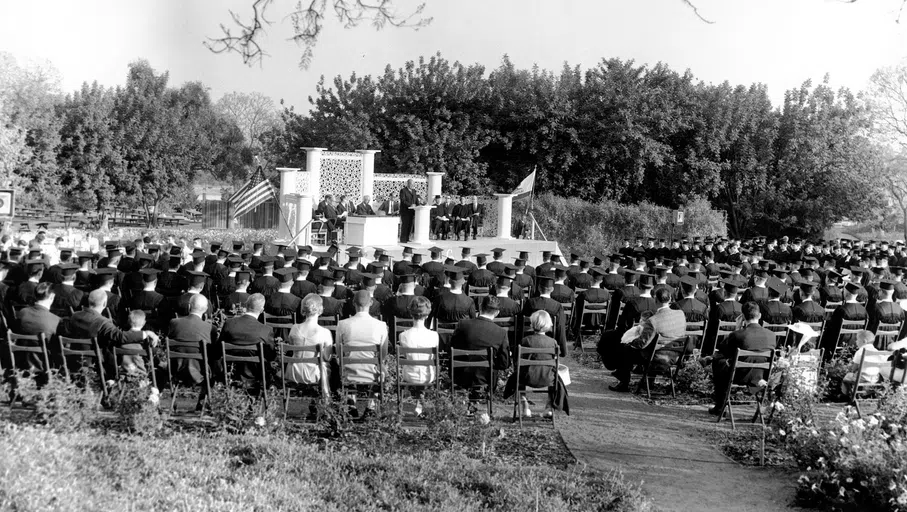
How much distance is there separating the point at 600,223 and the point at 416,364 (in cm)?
2436

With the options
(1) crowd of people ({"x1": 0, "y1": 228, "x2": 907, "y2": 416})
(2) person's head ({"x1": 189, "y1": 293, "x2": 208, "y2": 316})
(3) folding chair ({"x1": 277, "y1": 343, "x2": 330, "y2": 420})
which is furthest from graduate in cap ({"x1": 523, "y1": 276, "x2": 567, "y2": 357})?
(2) person's head ({"x1": 189, "y1": 293, "x2": 208, "y2": 316})

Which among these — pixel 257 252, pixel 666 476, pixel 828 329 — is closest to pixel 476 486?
pixel 666 476

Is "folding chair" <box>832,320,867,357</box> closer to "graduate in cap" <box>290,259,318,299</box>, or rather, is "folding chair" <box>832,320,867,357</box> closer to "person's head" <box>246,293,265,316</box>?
"graduate in cap" <box>290,259,318,299</box>

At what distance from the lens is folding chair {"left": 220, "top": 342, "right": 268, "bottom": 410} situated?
770 cm

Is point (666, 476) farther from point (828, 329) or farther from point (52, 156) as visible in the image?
point (52, 156)

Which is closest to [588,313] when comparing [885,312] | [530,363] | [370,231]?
[885,312]

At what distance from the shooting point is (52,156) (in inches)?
1305

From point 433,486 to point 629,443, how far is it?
2.55 metres

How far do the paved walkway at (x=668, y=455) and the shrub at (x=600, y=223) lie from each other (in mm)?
21458

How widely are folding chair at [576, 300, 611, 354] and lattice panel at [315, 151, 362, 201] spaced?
13.7 m

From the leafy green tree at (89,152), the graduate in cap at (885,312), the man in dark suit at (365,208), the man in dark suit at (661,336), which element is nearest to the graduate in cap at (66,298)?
the man in dark suit at (661,336)

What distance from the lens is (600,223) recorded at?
31.6 meters

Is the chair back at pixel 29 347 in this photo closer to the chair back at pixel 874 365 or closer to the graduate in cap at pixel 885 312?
the chair back at pixel 874 365

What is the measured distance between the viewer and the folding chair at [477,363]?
8000 mm
